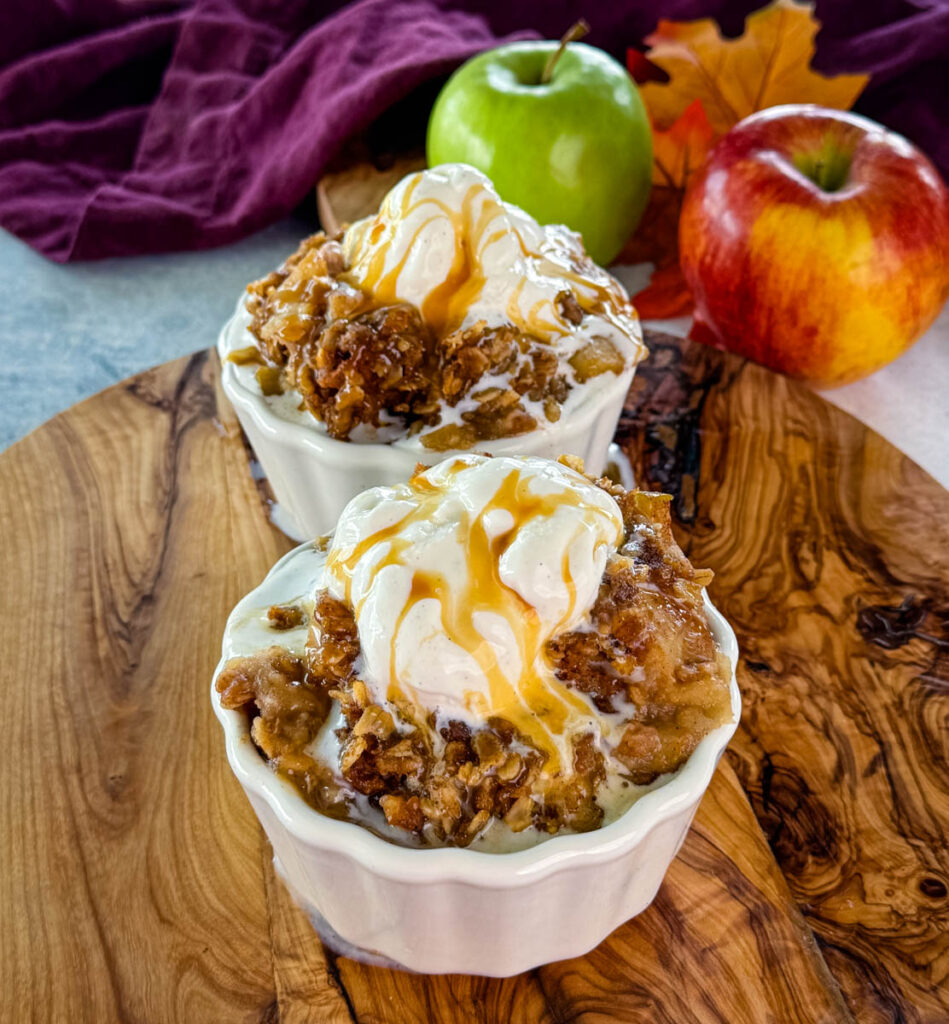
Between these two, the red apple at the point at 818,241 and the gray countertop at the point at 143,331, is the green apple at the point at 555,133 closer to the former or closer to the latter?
the red apple at the point at 818,241

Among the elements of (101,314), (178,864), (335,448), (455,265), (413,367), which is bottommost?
(101,314)

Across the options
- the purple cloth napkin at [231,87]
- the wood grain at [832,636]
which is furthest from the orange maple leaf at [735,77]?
the wood grain at [832,636]

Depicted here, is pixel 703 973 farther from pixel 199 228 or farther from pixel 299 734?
pixel 199 228

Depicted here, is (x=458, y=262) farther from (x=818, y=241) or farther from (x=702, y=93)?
(x=702, y=93)

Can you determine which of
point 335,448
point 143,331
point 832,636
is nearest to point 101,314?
point 143,331

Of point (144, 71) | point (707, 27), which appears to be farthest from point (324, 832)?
point (144, 71)

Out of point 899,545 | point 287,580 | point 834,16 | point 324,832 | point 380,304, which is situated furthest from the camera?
point 834,16
